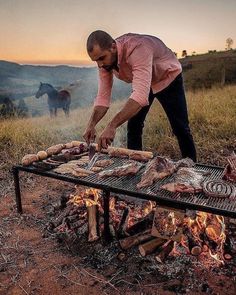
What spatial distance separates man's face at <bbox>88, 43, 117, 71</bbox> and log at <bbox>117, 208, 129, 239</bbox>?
1.79 m

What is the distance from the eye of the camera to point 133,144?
545cm

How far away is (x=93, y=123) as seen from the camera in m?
4.54

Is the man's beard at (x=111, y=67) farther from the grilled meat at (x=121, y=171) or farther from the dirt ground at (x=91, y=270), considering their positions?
the dirt ground at (x=91, y=270)

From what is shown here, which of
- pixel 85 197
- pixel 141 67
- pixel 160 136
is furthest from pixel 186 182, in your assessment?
pixel 160 136

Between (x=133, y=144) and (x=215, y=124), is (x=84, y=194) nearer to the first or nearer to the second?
(x=133, y=144)

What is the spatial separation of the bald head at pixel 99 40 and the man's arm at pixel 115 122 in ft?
2.29

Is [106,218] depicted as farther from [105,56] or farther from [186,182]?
[105,56]

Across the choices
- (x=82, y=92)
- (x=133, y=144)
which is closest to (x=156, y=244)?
(x=133, y=144)

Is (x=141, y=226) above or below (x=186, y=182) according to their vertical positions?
below

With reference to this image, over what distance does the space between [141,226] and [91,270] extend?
0.77 m

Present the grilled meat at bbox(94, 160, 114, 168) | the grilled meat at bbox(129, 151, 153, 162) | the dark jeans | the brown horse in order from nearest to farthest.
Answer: the grilled meat at bbox(94, 160, 114, 168) < the grilled meat at bbox(129, 151, 153, 162) < the dark jeans < the brown horse

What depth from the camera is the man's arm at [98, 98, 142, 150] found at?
375cm

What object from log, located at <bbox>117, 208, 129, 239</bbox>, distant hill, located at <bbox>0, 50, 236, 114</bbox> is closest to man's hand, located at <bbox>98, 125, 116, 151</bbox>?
log, located at <bbox>117, 208, 129, 239</bbox>

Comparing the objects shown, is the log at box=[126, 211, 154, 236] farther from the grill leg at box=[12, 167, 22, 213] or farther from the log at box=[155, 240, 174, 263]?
the grill leg at box=[12, 167, 22, 213]
